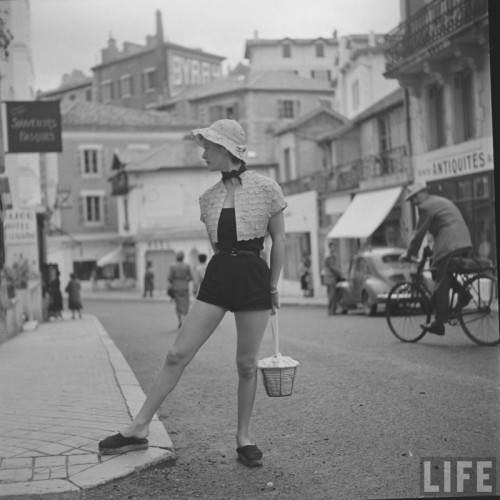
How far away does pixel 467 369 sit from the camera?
299 inches

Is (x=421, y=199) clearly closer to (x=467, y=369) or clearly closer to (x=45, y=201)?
(x=467, y=369)

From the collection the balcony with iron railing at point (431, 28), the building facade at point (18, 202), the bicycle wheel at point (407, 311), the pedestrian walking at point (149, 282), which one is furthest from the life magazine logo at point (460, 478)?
the pedestrian walking at point (149, 282)

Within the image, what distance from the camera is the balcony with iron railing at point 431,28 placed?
682cm

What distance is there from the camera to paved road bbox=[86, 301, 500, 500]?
4.34 m

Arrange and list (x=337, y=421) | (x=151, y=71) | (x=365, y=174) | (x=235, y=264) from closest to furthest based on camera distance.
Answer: (x=235, y=264)
(x=337, y=421)
(x=151, y=71)
(x=365, y=174)

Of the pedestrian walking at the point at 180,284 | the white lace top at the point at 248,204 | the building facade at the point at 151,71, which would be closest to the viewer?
the white lace top at the point at 248,204

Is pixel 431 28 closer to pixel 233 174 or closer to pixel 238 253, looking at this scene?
pixel 233 174

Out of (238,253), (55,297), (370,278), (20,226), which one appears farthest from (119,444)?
(55,297)

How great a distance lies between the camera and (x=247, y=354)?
477cm

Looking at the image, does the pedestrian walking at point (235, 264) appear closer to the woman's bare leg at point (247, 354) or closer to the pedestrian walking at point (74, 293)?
the woman's bare leg at point (247, 354)

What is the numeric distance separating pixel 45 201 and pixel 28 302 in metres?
5.04

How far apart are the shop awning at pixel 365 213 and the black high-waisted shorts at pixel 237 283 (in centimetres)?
755

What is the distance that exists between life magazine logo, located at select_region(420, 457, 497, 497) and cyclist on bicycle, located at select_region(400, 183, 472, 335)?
4.91m

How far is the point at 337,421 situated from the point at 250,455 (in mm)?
1055
